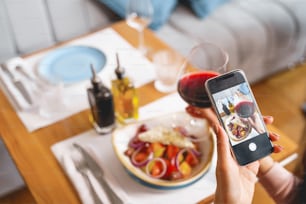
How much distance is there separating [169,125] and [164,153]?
0.11 m

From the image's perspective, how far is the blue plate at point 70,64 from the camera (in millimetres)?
1312

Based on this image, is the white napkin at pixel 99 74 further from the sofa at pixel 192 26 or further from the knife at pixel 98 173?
the sofa at pixel 192 26

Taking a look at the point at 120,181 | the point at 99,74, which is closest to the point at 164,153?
the point at 120,181

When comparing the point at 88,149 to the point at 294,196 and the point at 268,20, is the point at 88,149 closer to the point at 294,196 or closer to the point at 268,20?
the point at 294,196

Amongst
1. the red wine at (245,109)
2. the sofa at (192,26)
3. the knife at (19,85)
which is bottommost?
the sofa at (192,26)

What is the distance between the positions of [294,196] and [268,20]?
1143 millimetres

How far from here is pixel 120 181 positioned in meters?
1.00

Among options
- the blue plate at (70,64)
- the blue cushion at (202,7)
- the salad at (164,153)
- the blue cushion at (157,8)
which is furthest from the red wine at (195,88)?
the blue cushion at (202,7)

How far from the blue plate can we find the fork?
0.32 meters

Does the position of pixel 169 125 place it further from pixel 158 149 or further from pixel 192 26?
pixel 192 26

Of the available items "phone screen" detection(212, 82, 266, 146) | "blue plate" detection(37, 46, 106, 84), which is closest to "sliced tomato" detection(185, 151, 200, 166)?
"phone screen" detection(212, 82, 266, 146)

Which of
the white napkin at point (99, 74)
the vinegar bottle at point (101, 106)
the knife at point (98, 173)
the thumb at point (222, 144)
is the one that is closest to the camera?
the thumb at point (222, 144)

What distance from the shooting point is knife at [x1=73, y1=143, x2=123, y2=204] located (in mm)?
953

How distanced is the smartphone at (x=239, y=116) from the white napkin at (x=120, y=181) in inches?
7.2
